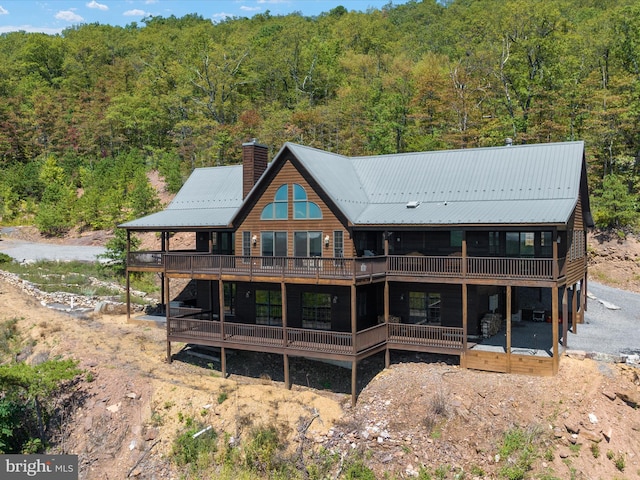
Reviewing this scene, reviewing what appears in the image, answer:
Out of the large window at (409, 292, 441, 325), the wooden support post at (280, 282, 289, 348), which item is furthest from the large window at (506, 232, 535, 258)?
the wooden support post at (280, 282, 289, 348)

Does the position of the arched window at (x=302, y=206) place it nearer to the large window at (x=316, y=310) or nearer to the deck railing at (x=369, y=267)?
the deck railing at (x=369, y=267)

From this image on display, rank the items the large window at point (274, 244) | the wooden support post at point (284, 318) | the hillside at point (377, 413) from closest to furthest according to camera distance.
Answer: the hillside at point (377, 413) → the wooden support post at point (284, 318) → the large window at point (274, 244)

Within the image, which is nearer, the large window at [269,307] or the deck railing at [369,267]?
the deck railing at [369,267]

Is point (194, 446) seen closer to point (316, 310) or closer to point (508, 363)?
point (316, 310)

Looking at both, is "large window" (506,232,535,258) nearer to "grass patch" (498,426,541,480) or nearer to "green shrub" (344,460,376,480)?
"grass patch" (498,426,541,480)

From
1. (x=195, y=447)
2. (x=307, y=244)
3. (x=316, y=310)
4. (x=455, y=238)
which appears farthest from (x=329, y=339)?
(x=455, y=238)

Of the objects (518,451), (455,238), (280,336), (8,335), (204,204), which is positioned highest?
(204,204)

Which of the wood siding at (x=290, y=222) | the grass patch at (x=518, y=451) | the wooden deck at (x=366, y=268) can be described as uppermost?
the wood siding at (x=290, y=222)

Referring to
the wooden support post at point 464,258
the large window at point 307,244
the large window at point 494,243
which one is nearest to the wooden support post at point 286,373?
the large window at point 307,244
